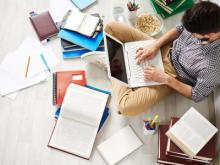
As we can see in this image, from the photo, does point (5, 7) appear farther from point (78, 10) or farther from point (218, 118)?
point (218, 118)

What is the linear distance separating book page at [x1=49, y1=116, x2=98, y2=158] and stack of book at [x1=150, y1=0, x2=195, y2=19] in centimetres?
118

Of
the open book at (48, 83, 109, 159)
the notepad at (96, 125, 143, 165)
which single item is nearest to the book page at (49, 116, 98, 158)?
the open book at (48, 83, 109, 159)

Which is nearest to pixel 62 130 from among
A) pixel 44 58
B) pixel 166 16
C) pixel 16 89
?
pixel 16 89

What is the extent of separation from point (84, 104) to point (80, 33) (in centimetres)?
60

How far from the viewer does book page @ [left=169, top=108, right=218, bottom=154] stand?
1.21m

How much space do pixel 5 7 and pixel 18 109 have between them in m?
0.99

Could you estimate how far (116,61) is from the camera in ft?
4.14

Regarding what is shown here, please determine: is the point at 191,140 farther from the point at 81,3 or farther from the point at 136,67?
the point at 81,3

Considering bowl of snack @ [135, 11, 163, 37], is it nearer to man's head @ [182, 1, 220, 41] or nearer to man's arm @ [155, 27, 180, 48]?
man's arm @ [155, 27, 180, 48]

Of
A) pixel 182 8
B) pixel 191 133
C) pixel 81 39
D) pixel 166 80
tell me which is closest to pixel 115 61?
pixel 166 80

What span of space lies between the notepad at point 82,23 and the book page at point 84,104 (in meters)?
0.47

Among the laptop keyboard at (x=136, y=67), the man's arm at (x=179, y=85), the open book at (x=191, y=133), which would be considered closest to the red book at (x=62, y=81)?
the laptop keyboard at (x=136, y=67)

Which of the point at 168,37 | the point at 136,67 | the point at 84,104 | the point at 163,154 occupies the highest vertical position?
the point at 168,37

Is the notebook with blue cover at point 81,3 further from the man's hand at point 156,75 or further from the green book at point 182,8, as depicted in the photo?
the man's hand at point 156,75
